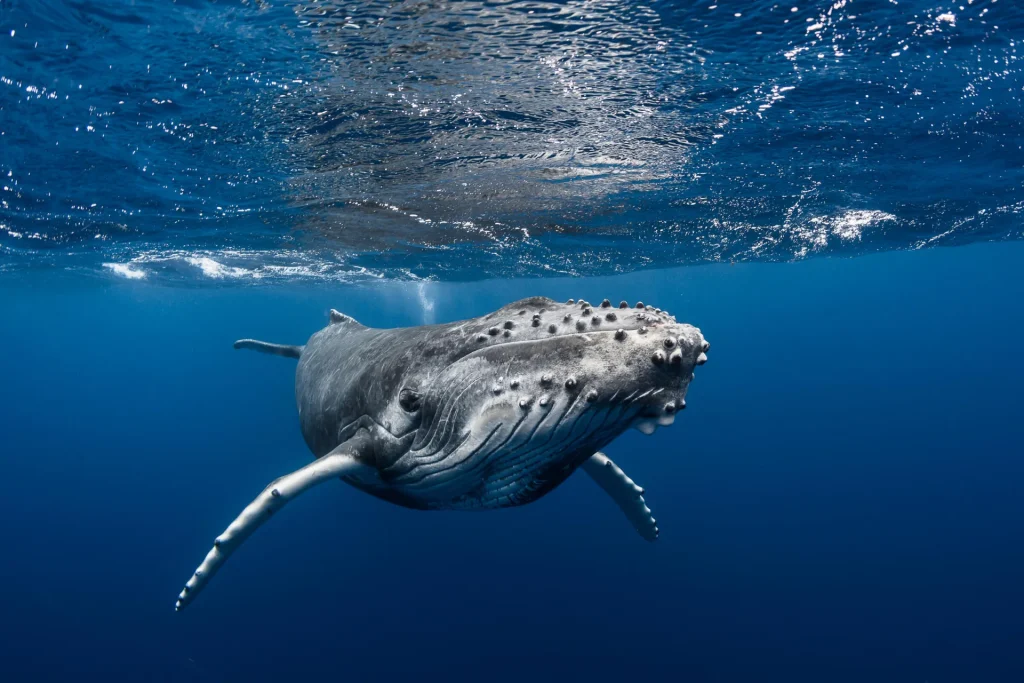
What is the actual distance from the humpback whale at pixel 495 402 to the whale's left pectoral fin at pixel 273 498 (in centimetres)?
1

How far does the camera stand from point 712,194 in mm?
17906

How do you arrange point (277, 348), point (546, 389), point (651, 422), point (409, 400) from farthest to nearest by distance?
point (277, 348), point (409, 400), point (546, 389), point (651, 422)

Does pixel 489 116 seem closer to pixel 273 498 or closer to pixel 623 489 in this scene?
pixel 623 489

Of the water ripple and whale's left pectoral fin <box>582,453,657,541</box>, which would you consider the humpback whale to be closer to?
whale's left pectoral fin <box>582,453,657,541</box>

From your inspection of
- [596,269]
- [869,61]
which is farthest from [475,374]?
[596,269]

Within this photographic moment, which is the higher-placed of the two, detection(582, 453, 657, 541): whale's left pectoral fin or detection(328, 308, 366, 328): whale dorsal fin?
detection(328, 308, 366, 328): whale dorsal fin

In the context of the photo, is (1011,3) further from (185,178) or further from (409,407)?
(185,178)

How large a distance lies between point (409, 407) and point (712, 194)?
52.8 feet

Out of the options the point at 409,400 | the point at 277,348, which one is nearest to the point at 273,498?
the point at 409,400

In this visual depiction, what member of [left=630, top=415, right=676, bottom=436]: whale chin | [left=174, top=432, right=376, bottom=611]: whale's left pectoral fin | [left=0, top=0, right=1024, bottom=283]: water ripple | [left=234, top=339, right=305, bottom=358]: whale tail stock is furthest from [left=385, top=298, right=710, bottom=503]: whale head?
[left=234, top=339, right=305, bottom=358]: whale tail stock

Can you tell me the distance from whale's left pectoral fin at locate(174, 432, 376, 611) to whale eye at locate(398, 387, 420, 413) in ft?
2.30

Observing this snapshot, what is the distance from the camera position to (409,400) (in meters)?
4.60

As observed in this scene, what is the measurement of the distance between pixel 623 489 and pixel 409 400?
4679 mm

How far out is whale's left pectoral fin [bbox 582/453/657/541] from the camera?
762cm
